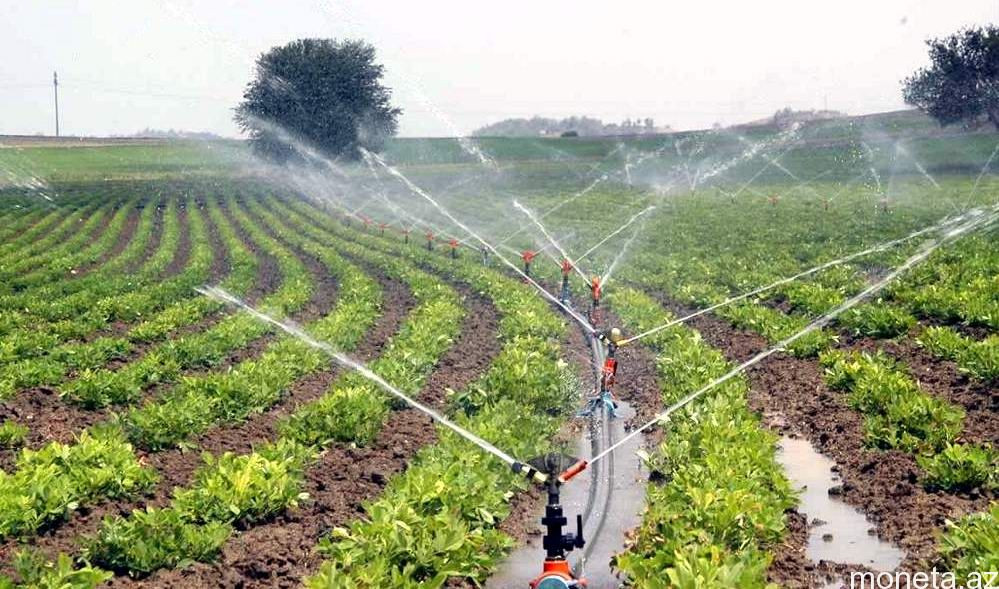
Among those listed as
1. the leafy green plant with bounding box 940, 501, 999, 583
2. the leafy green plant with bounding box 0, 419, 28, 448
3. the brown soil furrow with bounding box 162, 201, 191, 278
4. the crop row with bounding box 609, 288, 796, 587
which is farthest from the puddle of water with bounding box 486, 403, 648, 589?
the brown soil furrow with bounding box 162, 201, 191, 278

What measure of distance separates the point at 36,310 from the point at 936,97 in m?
61.1

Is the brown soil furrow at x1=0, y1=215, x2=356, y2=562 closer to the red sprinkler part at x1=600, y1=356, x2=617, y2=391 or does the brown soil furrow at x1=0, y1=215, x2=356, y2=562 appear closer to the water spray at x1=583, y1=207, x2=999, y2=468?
the water spray at x1=583, y1=207, x2=999, y2=468

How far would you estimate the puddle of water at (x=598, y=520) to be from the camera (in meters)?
6.79

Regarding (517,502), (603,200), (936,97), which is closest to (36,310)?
(517,502)

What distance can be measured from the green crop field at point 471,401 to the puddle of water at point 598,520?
0.36 ft

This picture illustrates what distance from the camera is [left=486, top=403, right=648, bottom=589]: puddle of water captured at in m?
6.79

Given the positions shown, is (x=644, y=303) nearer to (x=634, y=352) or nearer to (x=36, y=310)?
(x=634, y=352)

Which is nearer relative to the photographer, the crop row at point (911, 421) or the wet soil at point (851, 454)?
the wet soil at point (851, 454)

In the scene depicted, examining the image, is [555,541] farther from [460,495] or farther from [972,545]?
[972,545]

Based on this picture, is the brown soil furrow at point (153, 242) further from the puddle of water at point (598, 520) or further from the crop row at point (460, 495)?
the puddle of water at point (598, 520)

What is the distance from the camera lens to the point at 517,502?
26.6 feet

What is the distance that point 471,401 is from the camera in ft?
35.7

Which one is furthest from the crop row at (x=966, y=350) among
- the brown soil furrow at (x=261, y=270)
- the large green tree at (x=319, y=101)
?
the large green tree at (x=319, y=101)

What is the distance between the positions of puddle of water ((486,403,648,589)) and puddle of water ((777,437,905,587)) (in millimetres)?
1417
